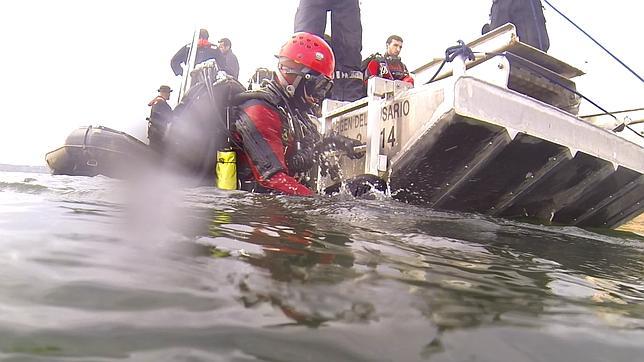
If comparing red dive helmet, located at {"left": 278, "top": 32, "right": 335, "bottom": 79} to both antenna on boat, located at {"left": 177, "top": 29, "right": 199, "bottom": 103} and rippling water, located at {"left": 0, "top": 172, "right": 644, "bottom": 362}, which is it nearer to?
rippling water, located at {"left": 0, "top": 172, "right": 644, "bottom": 362}

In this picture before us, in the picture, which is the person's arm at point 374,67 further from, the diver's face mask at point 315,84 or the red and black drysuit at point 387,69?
the diver's face mask at point 315,84

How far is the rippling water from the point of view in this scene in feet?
2.67

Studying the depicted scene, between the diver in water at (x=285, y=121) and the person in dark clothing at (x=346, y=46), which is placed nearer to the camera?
the diver in water at (x=285, y=121)

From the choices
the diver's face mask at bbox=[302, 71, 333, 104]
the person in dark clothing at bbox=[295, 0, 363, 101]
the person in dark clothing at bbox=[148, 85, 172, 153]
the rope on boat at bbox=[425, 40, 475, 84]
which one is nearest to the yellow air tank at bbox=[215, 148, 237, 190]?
the diver's face mask at bbox=[302, 71, 333, 104]

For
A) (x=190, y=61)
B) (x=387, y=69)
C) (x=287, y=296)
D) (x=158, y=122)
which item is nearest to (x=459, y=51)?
(x=387, y=69)

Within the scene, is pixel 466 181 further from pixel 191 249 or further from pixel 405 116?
pixel 191 249

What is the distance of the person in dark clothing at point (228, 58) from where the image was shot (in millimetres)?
8828

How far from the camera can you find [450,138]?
11.5ft

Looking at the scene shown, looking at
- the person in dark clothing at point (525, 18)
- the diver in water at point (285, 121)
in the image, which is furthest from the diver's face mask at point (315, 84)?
the person in dark clothing at point (525, 18)

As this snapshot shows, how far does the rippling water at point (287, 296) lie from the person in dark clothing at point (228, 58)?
7069 millimetres

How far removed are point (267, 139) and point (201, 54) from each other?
5.02 meters

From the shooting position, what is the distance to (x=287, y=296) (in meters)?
1.06

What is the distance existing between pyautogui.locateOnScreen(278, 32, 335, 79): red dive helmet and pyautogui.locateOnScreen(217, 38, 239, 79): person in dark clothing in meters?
4.48

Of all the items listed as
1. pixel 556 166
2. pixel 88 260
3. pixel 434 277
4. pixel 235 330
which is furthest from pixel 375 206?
pixel 235 330
